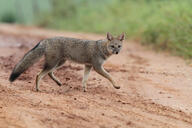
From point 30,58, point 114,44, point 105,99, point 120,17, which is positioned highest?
point 120,17

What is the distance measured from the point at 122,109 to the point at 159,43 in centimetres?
832

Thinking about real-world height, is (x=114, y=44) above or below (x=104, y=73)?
above

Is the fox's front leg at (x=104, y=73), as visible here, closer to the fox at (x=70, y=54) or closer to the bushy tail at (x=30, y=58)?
the fox at (x=70, y=54)

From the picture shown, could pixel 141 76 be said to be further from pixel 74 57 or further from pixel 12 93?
pixel 12 93

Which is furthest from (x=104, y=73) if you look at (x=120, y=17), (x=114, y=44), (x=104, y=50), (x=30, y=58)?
(x=120, y=17)

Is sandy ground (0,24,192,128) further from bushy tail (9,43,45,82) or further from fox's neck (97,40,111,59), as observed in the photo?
fox's neck (97,40,111,59)

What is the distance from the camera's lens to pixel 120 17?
21422 millimetres

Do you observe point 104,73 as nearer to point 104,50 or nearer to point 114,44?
point 104,50

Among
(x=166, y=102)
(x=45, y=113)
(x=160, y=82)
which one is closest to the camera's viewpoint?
(x=45, y=113)

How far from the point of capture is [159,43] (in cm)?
1476

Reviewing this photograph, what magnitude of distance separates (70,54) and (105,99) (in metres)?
1.45

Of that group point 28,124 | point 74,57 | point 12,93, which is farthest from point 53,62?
point 28,124

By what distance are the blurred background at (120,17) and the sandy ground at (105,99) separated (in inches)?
78.9

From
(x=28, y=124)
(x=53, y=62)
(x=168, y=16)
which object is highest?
(x=168, y=16)
